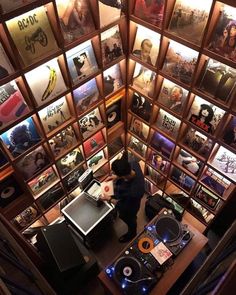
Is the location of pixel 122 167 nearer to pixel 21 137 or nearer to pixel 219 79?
pixel 21 137

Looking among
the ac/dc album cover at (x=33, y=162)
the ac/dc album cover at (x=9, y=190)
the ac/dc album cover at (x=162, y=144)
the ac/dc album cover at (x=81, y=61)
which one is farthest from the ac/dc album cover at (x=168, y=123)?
the ac/dc album cover at (x=9, y=190)

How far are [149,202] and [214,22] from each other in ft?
6.59

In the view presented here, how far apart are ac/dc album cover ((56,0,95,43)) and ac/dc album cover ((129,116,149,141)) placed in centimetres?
121

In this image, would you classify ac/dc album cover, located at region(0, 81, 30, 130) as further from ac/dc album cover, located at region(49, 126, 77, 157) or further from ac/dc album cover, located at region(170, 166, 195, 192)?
ac/dc album cover, located at region(170, 166, 195, 192)

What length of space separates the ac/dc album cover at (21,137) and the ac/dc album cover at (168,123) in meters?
1.15

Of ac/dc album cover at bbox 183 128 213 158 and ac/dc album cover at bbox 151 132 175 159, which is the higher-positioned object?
ac/dc album cover at bbox 151 132 175 159

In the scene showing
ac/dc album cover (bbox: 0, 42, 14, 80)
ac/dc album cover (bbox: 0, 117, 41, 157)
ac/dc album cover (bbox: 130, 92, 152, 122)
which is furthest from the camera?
ac/dc album cover (bbox: 130, 92, 152, 122)

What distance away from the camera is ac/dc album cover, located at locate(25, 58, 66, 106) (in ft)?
6.87

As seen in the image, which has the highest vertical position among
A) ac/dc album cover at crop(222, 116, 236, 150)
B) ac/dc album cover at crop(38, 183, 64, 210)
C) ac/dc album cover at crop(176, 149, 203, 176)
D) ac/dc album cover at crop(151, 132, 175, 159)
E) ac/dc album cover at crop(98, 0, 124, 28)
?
ac/dc album cover at crop(98, 0, 124, 28)

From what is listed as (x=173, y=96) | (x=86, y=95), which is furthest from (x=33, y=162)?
(x=173, y=96)

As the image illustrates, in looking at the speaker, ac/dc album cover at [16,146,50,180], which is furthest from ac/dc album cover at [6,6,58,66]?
the speaker

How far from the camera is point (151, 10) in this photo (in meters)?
2.17

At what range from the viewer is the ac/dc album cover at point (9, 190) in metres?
2.44

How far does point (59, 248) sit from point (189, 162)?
1418 mm
